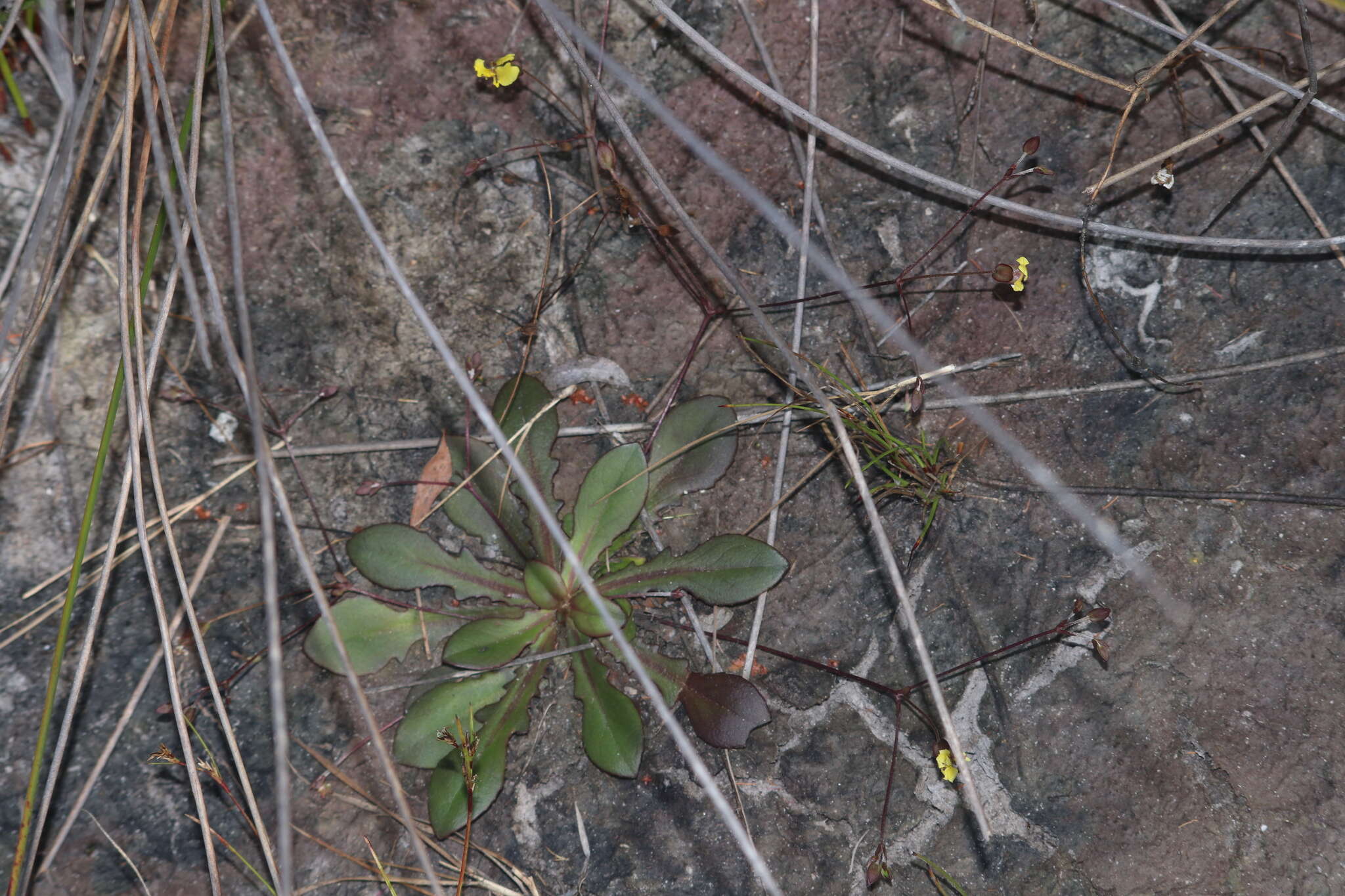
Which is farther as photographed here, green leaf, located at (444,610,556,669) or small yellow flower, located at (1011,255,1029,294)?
green leaf, located at (444,610,556,669)

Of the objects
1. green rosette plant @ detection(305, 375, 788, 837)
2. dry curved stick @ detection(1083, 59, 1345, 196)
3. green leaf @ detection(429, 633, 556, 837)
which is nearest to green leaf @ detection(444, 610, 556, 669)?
green rosette plant @ detection(305, 375, 788, 837)

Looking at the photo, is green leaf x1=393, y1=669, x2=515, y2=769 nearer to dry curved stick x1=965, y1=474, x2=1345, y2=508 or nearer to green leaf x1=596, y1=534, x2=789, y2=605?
green leaf x1=596, y1=534, x2=789, y2=605

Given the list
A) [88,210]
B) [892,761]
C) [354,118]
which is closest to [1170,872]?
[892,761]

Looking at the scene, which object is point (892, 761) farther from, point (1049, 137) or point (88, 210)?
point (88, 210)

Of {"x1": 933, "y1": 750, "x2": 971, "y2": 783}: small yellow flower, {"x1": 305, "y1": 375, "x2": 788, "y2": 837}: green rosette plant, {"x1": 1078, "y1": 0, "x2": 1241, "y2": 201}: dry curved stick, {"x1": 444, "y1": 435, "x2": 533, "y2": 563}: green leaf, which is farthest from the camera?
{"x1": 444, "y1": 435, "x2": 533, "y2": 563}: green leaf

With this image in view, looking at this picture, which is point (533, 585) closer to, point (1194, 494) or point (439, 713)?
point (439, 713)

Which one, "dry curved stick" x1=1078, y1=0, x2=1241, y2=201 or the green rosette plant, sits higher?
"dry curved stick" x1=1078, y1=0, x2=1241, y2=201

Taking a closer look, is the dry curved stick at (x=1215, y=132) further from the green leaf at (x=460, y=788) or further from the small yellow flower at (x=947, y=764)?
the green leaf at (x=460, y=788)

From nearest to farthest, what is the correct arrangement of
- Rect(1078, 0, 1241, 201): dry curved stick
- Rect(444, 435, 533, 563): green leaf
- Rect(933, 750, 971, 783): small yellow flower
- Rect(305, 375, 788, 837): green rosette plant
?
1. Rect(933, 750, 971, 783): small yellow flower
2. Rect(1078, 0, 1241, 201): dry curved stick
3. Rect(305, 375, 788, 837): green rosette plant
4. Rect(444, 435, 533, 563): green leaf
